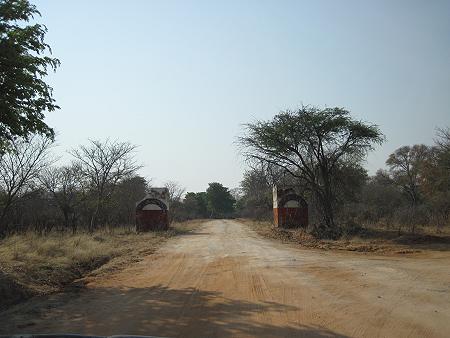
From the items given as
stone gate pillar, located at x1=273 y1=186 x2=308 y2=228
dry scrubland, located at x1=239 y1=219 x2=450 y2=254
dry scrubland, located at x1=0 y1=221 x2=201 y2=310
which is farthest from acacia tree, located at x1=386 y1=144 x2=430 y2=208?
dry scrubland, located at x1=0 y1=221 x2=201 y2=310

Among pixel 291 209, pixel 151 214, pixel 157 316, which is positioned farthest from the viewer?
pixel 151 214

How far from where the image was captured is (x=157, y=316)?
8.44 m

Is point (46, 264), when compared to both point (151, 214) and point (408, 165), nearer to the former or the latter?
point (151, 214)

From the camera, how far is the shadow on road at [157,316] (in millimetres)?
7395

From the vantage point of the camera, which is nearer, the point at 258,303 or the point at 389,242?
the point at 258,303

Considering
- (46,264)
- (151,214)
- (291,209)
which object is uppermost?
(291,209)

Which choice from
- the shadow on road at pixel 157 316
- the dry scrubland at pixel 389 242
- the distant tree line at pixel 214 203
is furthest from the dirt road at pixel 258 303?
the distant tree line at pixel 214 203

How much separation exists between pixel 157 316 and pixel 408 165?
73.8 meters

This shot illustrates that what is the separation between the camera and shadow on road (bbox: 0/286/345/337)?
7.39 metres

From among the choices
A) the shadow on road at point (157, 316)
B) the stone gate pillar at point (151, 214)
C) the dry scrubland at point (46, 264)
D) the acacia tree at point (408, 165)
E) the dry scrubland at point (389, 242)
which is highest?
the acacia tree at point (408, 165)

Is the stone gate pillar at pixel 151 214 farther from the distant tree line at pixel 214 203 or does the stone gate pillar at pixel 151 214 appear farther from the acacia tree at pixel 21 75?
the distant tree line at pixel 214 203

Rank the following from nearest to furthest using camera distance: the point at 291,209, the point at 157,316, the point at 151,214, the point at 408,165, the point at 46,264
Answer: the point at 157,316, the point at 46,264, the point at 291,209, the point at 151,214, the point at 408,165

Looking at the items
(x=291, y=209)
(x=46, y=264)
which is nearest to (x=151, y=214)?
(x=291, y=209)

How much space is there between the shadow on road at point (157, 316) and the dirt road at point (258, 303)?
2 centimetres
